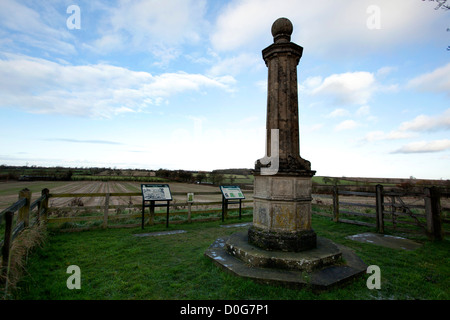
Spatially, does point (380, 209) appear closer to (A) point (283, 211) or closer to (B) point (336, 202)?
(B) point (336, 202)

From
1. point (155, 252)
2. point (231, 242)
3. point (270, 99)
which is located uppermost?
point (270, 99)

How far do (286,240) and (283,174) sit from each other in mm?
1300

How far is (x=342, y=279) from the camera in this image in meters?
3.45

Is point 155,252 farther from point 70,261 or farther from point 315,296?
point 315,296

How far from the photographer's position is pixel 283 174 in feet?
14.3

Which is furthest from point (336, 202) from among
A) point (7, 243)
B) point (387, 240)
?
point (7, 243)

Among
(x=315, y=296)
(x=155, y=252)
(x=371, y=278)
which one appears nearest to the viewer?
(x=315, y=296)

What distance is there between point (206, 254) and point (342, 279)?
259 cm

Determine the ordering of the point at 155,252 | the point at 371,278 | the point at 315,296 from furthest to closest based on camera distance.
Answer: the point at 155,252, the point at 371,278, the point at 315,296

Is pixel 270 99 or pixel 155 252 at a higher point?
pixel 270 99

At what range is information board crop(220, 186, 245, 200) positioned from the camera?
9.66 meters

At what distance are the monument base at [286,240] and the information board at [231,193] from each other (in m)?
5.16
